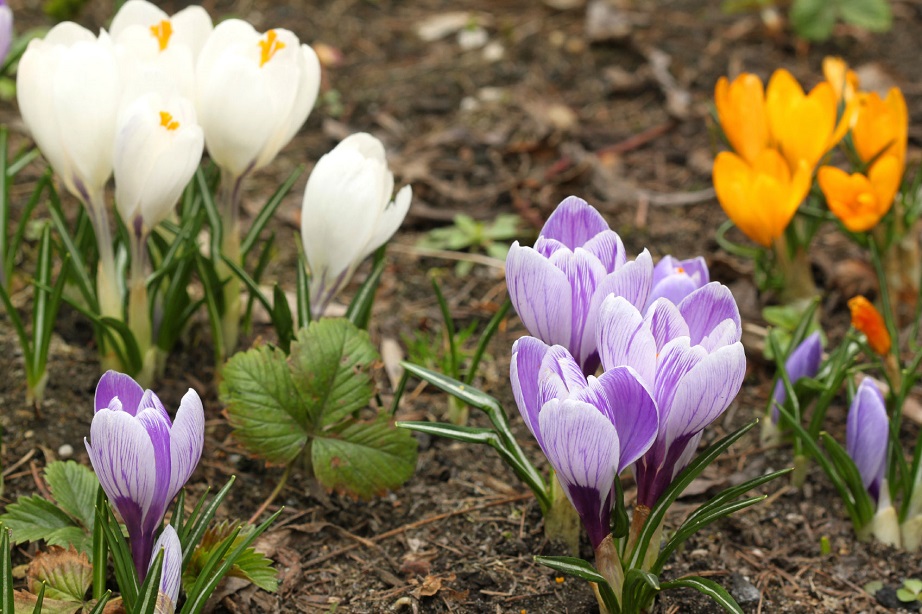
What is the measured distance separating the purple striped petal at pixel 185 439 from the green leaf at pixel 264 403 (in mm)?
330

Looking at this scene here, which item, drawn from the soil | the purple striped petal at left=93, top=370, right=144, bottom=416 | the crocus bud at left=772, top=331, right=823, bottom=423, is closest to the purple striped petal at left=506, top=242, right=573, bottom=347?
the soil

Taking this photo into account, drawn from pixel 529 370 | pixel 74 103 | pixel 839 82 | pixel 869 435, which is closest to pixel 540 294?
pixel 529 370

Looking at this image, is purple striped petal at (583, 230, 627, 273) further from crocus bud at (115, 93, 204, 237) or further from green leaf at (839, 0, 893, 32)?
green leaf at (839, 0, 893, 32)

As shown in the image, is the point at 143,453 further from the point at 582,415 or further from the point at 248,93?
the point at 248,93

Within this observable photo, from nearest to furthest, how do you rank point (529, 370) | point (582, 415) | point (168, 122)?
1. point (582, 415)
2. point (529, 370)
3. point (168, 122)

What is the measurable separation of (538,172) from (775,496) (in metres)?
1.50

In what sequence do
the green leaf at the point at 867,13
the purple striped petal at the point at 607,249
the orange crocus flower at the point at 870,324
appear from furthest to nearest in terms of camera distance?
the green leaf at the point at 867,13, the orange crocus flower at the point at 870,324, the purple striped petal at the point at 607,249

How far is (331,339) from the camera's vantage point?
182 centimetres

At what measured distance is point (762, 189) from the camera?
7.32 ft

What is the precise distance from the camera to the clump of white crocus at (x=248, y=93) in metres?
1.82

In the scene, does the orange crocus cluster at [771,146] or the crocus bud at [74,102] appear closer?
the crocus bud at [74,102]

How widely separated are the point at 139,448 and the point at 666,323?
756mm

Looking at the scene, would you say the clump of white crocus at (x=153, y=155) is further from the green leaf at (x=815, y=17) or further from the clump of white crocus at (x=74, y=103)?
the green leaf at (x=815, y=17)

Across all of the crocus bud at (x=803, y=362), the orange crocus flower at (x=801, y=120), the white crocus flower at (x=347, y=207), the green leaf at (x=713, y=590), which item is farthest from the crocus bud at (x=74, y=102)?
the orange crocus flower at (x=801, y=120)
